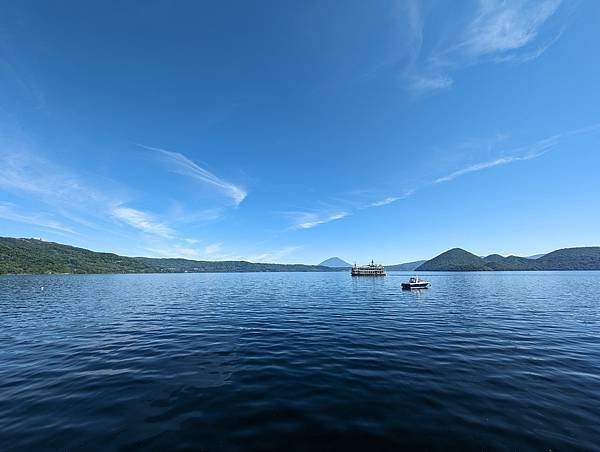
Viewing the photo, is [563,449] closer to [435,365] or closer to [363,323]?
[435,365]

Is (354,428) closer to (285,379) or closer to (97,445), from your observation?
(285,379)

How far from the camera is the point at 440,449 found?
26.3ft

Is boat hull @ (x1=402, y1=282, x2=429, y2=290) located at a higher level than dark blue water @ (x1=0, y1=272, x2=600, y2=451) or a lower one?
higher

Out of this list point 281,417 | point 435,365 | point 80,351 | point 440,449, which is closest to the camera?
point 440,449

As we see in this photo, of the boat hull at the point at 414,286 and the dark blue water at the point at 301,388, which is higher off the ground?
the boat hull at the point at 414,286

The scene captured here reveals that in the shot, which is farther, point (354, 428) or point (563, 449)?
point (354, 428)

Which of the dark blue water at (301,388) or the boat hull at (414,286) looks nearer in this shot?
the dark blue water at (301,388)

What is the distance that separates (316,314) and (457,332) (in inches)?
653

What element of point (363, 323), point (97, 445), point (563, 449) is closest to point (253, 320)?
point (363, 323)

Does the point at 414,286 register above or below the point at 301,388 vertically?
above

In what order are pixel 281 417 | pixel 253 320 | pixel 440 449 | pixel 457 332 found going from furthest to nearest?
1. pixel 253 320
2. pixel 457 332
3. pixel 281 417
4. pixel 440 449

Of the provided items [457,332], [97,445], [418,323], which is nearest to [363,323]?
[418,323]

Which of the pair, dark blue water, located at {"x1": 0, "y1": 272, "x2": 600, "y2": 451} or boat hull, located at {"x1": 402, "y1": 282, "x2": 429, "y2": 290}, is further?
boat hull, located at {"x1": 402, "y1": 282, "x2": 429, "y2": 290}

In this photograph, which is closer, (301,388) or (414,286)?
(301,388)
